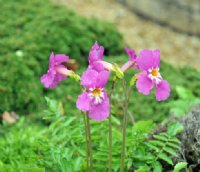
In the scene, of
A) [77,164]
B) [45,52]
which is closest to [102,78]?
[77,164]

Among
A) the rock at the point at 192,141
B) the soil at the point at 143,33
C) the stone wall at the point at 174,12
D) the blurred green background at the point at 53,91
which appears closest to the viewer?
the rock at the point at 192,141

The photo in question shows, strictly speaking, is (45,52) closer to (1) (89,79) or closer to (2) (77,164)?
(2) (77,164)

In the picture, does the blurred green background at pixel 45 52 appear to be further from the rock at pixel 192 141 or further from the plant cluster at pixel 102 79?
the plant cluster at pixel 102 79

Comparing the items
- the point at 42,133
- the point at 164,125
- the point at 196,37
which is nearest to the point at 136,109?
the point at 42,133

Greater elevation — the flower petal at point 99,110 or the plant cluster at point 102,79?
the plant cluster at point 102,79

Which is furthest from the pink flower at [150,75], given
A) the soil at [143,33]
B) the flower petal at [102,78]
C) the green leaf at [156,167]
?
the soil at [143,33]

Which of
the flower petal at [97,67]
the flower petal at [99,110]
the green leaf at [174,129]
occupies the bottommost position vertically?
the green leaf at [174,129]

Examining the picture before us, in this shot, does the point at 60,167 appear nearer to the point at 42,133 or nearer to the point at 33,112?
the point at 42,133
